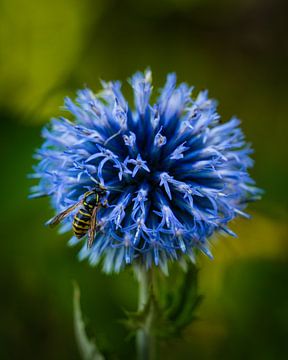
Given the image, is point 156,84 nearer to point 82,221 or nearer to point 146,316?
point 82,221

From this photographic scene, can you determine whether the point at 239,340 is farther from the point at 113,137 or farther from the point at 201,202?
the point at 113,137

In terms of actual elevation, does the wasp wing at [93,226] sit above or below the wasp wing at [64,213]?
below

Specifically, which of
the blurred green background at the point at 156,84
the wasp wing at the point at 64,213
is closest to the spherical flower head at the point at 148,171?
the wasp wing at the point at 64,213

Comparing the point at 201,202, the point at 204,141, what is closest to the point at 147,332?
the point at 201,202

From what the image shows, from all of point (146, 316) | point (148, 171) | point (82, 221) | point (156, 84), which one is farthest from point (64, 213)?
point (156, 84)

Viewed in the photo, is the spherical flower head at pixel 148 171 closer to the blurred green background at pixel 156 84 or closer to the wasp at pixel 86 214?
the wasp at pixel 86 214

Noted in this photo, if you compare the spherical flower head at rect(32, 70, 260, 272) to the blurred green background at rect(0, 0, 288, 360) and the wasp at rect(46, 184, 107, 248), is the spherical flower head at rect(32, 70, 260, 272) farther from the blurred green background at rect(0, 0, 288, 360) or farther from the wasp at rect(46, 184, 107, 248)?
the blurred green background at rect(0, 0, 288, 360)
